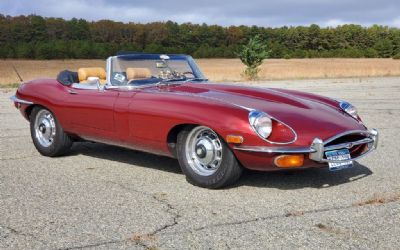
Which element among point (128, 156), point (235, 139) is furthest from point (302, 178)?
point (128, 156)

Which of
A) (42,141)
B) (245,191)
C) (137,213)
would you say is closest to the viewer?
(137,213)

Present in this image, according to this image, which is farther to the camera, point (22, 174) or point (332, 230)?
point (22, 174)

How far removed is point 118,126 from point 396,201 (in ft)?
9.19

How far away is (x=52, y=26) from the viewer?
77000 mm

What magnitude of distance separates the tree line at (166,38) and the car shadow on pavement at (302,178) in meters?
51.3

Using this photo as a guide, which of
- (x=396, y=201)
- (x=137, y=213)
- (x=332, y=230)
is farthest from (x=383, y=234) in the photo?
(x=137, y=213)

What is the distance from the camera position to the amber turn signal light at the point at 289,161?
186 inches

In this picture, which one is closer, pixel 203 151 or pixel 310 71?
pixel 203 151

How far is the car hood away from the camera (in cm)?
494

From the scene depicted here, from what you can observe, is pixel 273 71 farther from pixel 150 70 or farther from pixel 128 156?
pixel 150 70

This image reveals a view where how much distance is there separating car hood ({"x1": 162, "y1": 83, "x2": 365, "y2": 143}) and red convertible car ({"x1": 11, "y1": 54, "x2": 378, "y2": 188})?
0.01 m

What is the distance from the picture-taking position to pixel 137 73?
6156 mm

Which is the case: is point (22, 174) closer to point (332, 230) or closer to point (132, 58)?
point (132, 58)

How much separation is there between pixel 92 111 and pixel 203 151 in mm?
1589
